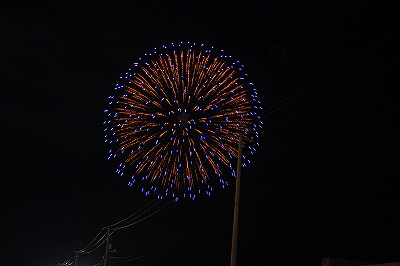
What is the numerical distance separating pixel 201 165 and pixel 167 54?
7248 mm

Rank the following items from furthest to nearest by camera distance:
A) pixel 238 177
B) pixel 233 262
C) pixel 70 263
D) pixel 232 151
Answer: pixel 70 263
pixel 232 151
pixel 238 177
pixel 233 262

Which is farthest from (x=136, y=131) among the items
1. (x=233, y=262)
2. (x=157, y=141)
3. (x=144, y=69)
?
(x=233, y=262)

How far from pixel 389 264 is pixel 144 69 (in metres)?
18.0

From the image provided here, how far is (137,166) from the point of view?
33156 millimetres

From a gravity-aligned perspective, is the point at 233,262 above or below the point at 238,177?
below

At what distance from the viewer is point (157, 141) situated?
32.7m

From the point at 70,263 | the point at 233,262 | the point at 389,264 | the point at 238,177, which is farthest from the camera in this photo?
the point at 70,263

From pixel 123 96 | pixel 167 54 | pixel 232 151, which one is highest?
pixel 167 54

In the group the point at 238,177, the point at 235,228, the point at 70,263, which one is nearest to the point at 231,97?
the point at 238,177

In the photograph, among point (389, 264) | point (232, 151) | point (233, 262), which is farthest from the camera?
point (232, 151)

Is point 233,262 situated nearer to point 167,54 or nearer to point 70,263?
point 167,54

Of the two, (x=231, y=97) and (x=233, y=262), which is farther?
(x=231, y=97)

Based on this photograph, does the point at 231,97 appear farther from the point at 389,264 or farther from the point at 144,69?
the point at 389,264

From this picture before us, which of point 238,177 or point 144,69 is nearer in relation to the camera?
point 238,177
